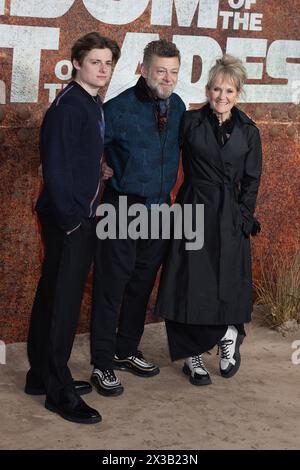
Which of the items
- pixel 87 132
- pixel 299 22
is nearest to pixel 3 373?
pixel 87 132

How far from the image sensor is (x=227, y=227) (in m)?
5.41

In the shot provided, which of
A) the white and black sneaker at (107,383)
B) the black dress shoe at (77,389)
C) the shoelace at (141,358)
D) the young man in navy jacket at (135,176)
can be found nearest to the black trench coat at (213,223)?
the young man in navy jacket at (135,176)

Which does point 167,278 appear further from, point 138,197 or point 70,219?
point 70,219

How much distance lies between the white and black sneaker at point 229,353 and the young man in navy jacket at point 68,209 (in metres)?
1.05

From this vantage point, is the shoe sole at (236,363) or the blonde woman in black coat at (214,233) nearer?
the blonde woman in black coat at (214,233)

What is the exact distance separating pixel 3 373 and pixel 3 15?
213 centimetres

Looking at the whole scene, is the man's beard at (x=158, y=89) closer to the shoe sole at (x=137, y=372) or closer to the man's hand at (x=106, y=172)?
the man's hand at (x=106, y=172)

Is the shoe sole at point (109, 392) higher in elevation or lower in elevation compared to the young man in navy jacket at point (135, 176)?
lower

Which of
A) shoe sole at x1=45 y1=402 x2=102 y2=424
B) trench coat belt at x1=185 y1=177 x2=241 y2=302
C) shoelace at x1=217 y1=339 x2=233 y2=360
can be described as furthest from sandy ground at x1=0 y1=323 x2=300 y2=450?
trench coat belt at x1=185 y1=177 x2=241 y2=302

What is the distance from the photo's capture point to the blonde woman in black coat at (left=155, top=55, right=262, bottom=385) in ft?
17.4

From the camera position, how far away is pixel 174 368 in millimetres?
5793

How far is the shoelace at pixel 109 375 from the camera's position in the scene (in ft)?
17.4

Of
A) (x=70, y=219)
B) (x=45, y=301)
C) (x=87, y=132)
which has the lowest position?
(x=45, y=301)

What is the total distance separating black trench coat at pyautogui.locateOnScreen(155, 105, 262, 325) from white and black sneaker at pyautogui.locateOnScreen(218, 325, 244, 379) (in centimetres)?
17
